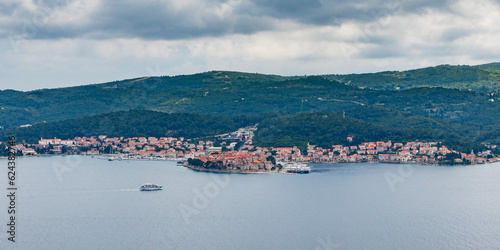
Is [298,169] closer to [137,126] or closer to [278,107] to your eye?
[137,126]

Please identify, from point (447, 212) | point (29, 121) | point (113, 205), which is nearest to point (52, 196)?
point (113, 205)

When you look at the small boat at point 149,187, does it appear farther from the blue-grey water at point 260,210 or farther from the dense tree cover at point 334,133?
the dense tree cover at point 334,133

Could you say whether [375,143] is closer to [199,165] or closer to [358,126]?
[358,126]

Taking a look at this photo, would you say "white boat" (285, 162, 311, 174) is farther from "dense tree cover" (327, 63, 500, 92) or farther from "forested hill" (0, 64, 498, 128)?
"dense tree cover" (327, 63, 500, 92)

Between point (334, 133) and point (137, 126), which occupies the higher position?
point (334, 133)

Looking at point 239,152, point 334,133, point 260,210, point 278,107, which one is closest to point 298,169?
point 239,152

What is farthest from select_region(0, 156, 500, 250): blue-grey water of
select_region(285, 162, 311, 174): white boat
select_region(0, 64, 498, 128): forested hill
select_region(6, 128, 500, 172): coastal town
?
select_region(0, 64, 498, 128): forested hill
